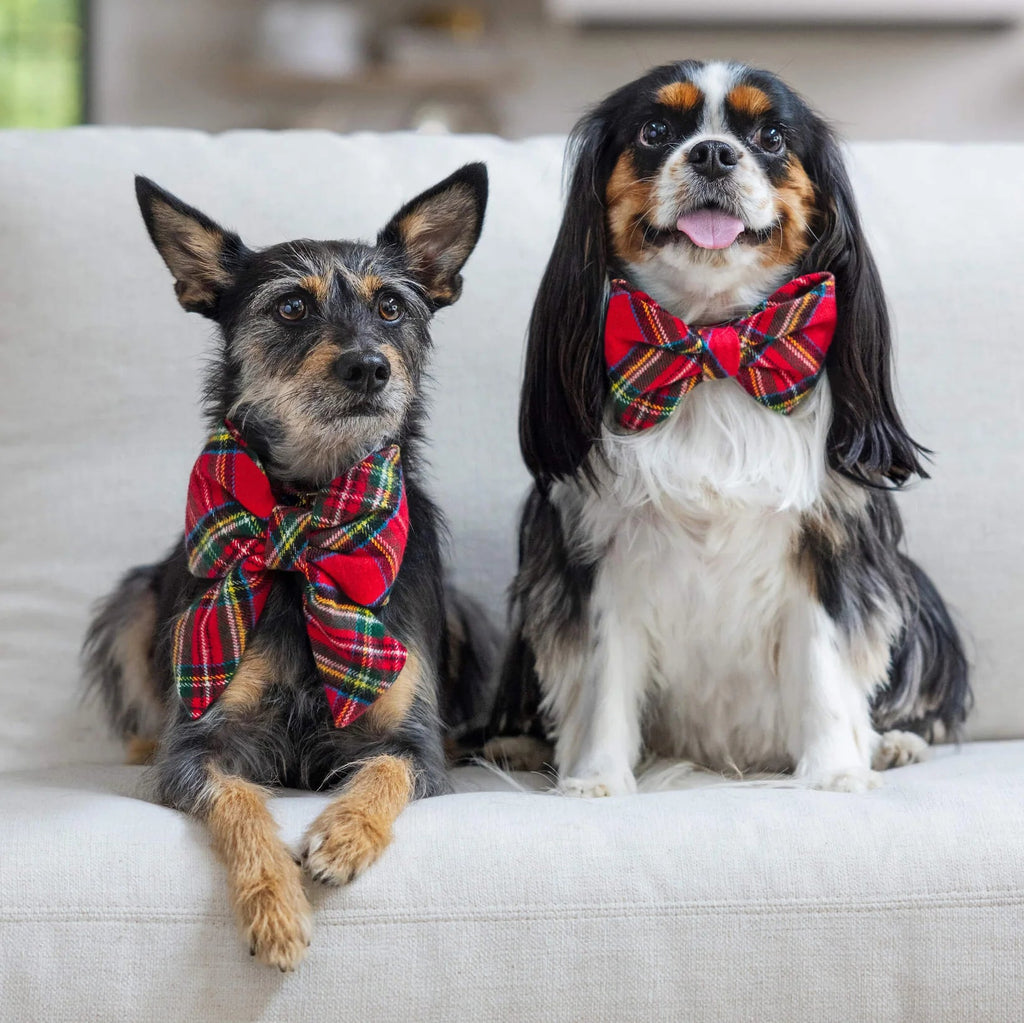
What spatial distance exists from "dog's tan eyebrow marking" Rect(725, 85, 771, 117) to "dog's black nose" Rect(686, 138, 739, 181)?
84mm

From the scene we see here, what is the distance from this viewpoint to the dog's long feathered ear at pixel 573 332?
1.74 m

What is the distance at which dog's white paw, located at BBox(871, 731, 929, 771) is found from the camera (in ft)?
6.28

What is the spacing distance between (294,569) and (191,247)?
1.51 feet

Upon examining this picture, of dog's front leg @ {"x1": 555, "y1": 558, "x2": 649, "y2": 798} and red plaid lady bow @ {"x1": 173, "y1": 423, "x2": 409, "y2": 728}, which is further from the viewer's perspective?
dog's front leg @ {"x1": 555, "y1": 558, "x2": 649, "y2": 798}

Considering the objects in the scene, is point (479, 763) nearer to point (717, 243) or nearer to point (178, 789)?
point (178, 789)

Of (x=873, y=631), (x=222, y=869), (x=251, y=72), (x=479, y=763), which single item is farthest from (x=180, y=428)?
(x=251, y=72)

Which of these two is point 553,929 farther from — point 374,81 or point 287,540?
point 374,81

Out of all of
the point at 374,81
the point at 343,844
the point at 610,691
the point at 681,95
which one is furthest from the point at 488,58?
the point at 343,844

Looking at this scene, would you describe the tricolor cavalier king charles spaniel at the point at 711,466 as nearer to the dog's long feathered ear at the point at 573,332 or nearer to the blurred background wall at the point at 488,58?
the dog's long feathered ear at the point at 573,332

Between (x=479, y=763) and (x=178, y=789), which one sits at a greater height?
(x=178, y=789)

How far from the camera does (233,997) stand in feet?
4.31

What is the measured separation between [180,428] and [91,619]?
0.35m

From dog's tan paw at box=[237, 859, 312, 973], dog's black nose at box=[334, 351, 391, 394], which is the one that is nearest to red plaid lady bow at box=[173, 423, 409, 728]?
dog's black nose at box=[334, 351, 391, 394]

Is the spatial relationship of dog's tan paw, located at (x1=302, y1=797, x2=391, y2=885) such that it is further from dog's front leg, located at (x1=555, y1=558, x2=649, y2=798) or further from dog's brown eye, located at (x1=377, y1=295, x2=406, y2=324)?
dog's brown eye, located at (x1=377, y1=295, x2=406, y2=324)
